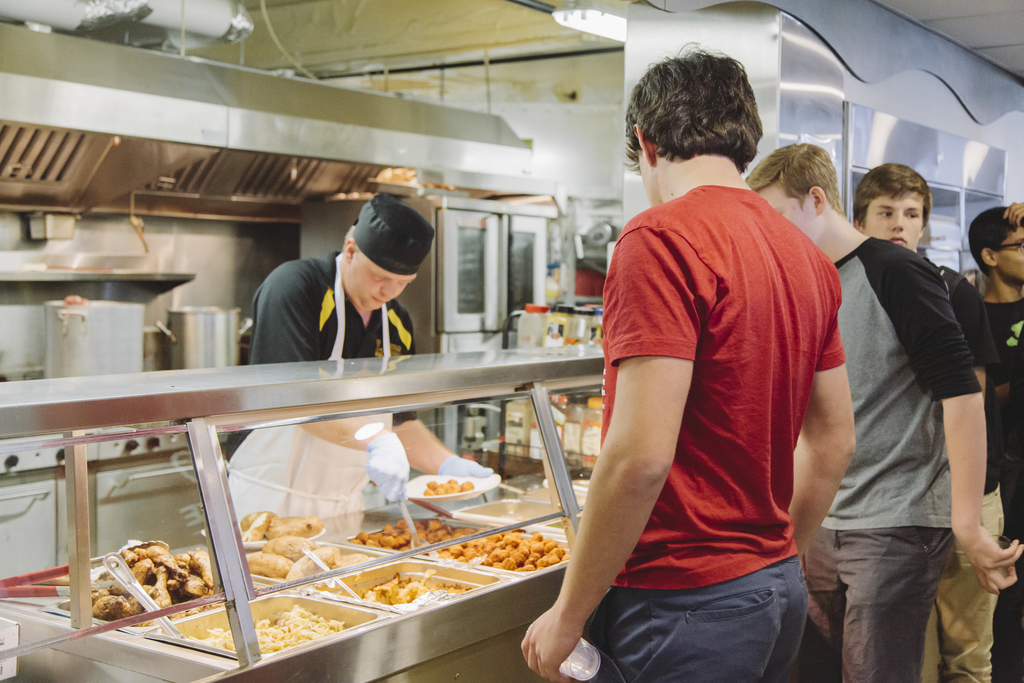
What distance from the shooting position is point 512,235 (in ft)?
20.2

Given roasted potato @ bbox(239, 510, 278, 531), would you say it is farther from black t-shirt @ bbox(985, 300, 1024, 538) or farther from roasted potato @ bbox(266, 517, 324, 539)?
black t-shirt @ bbox(985, 300, 1024, 538)

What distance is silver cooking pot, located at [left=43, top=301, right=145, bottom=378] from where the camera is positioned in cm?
438

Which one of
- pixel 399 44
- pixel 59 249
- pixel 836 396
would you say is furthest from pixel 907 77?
pixel 59 249

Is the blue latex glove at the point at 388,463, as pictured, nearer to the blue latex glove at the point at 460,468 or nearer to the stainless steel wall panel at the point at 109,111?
the blue latex glove at the point at 460,468

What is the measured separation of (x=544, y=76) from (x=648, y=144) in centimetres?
577

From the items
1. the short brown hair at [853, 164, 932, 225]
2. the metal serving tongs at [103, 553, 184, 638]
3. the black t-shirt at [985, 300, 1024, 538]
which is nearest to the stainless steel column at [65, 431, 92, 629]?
the metal serving tongs at [103, 553, 184, 638]

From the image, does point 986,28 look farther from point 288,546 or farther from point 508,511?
point 288,546

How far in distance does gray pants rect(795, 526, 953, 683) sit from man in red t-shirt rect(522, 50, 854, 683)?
814mm

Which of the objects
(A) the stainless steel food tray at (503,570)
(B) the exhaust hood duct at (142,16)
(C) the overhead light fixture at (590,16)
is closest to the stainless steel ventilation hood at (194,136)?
(B) the exhaust hood duct at (142,16)

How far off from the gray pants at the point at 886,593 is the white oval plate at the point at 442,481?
0.93 metres

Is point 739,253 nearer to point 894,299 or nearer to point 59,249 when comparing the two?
point 894,299

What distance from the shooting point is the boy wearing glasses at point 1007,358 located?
284 centimetres

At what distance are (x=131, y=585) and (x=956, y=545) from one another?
235 cm

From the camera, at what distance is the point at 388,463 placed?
6.87 feet
